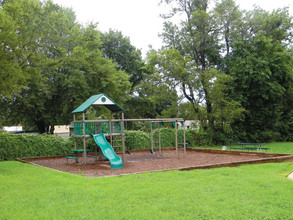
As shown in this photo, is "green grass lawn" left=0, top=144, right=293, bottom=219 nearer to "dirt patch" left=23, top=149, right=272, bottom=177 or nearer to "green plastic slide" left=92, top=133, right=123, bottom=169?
"dirt patch" left=23, top=149, right=272, bottom=177

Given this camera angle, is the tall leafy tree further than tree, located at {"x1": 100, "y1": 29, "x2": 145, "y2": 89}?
No

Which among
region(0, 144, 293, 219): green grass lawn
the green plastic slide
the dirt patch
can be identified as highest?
the green plastic slide

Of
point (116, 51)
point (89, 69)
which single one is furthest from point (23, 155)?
point (116, 51)

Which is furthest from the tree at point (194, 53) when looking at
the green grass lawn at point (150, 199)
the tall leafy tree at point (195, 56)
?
the green grass lawn at point (150, 199)

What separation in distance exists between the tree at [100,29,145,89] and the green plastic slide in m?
24.1

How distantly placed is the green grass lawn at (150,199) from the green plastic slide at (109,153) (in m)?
3.83

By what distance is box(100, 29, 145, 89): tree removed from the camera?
37.2m

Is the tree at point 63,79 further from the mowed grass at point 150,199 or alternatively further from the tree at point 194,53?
the mowed grass at point 150,199

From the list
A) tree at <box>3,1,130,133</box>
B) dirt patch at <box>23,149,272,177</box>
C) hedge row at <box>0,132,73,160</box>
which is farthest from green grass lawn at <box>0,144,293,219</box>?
tree at <box>3,1,130,133</box>

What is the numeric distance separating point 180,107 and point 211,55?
7.38m

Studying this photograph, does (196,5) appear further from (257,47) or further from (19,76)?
(19,76)

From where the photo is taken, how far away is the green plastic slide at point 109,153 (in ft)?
39.2

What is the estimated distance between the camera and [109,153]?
505 inches

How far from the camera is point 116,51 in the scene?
37.1 metres
